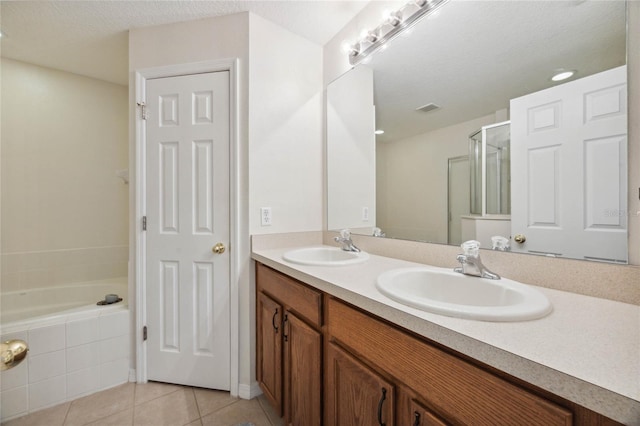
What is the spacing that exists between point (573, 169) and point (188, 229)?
6.09 ft

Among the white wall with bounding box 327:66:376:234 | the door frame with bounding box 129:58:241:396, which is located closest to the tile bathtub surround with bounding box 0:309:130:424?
the door frame with bounding box 129:58:241:396

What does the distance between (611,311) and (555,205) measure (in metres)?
0.35

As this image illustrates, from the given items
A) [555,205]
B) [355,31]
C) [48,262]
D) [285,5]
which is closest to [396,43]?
[355,31]

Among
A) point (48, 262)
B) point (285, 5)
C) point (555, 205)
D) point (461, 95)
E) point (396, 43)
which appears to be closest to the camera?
point (555, 205)

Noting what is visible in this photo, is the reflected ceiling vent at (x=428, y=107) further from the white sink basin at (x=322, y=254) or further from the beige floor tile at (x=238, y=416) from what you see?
the beige floor tile at (x=238, y=416)

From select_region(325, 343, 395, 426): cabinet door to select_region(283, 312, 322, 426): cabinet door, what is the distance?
0.21ft

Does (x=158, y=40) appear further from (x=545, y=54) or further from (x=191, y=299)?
(x=545, y=54)

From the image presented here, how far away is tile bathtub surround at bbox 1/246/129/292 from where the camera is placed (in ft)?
6.72

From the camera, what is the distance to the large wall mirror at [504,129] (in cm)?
79

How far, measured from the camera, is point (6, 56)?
200 cm

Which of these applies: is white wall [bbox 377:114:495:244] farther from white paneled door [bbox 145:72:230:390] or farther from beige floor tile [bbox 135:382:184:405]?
beige floor tile [bbox 135:382:184:405]

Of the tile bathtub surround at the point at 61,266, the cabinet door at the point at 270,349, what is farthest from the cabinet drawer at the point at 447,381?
the tile bathtub surround at the point at 61,266

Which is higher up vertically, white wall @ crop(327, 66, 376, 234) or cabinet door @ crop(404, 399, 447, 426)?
white wall @ crop(327, 66, 376, 234)

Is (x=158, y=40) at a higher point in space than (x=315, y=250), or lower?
higher
